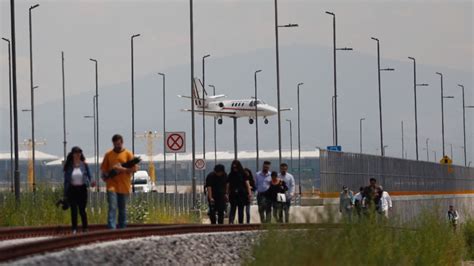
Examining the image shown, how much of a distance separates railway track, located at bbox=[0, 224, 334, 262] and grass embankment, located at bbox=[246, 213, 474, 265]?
0.59 meters

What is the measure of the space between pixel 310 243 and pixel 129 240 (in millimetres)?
3227

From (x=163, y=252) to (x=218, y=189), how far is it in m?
9.69

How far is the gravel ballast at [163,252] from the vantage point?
21.0 m

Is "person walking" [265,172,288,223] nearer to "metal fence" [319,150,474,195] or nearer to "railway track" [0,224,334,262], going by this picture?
"railway track" [0,224,334,262]

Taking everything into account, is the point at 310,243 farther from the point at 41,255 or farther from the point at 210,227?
the point at 210,227

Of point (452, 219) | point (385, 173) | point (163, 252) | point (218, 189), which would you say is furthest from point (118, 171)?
point (385, 173)

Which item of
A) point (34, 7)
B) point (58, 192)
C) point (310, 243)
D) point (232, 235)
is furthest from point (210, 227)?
point (34, 7)

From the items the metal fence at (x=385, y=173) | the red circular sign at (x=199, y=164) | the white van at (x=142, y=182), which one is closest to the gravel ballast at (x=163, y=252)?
the metal fence at (x=385, y=173)

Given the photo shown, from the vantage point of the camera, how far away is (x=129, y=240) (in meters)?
25.4

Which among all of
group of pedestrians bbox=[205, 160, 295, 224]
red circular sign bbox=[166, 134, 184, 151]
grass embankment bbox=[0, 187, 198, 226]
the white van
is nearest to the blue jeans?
group of pedestrians bbox=[205, 160, 295, 224]

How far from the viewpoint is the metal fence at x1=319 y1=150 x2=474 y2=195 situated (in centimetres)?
5622

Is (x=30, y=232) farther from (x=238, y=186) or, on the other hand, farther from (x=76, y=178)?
(x=238, y=186)

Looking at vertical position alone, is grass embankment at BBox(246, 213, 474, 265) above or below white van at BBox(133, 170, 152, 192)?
below

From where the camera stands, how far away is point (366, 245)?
28.6 metres
